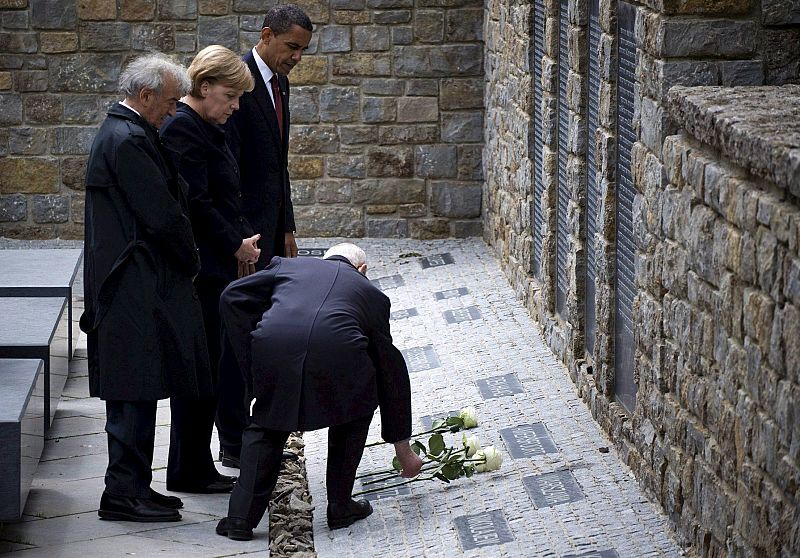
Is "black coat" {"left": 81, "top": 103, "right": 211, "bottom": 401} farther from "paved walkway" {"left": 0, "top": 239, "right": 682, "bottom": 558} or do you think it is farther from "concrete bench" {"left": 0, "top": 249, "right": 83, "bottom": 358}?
"concrete bench" {"left": 0, "top": 249, "right": 83, "bottom": 358}

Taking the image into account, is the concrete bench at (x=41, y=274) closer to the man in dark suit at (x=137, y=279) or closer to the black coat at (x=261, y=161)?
the black coat at (x=261, y=161)

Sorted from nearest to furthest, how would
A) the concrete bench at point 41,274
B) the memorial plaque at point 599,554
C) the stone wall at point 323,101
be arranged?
A: 1. the memorial plaque at point 599,554
2. the concrete bench at point 41,274
3. the stone wall at point 323,101

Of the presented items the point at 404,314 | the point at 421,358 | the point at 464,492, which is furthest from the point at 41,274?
the point at 464,492

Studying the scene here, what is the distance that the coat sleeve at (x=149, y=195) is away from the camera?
15.7 ft

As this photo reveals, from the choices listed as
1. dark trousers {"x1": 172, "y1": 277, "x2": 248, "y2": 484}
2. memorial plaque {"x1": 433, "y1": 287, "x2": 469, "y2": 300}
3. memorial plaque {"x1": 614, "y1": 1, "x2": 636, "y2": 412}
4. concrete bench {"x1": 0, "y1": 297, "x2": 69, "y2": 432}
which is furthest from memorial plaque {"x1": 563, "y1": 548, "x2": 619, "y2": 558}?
memorial plaque {"x1": 433, "y1": 287, "x2": 469, "y2": 300}

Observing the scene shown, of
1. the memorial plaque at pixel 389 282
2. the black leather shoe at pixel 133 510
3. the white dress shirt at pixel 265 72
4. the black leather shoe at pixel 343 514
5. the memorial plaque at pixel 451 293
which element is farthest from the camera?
the memorial plaque at pixel 389 282

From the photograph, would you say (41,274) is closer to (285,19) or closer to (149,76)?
(285,19)

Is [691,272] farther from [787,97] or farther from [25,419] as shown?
[25,419]

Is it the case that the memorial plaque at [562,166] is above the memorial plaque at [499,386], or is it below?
above

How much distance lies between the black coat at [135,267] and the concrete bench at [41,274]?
78.4 inches

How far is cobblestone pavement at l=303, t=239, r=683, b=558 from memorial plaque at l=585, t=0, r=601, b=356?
1.21 feet

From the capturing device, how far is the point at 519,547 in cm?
461

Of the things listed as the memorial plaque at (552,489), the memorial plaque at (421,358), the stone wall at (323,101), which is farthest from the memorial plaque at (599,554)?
the stone wall at (323,101)

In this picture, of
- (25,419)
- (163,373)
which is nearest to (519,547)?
(163,373)
